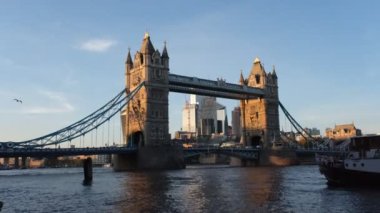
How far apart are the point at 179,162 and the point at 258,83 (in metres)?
47.9

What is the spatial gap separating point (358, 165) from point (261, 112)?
9281cm

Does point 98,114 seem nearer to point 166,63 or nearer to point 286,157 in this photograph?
point 166,63

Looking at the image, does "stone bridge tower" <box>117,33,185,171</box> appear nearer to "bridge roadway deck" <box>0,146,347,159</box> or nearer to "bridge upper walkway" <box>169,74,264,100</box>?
"bridge upper walkway" <box>169,74,264,100</box>

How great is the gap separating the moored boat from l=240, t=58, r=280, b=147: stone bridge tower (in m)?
85.7

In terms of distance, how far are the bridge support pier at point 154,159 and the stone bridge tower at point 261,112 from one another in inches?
1588

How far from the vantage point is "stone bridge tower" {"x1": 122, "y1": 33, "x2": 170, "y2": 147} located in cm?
10850

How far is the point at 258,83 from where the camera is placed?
14350cm

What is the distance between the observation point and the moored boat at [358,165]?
4741 cm

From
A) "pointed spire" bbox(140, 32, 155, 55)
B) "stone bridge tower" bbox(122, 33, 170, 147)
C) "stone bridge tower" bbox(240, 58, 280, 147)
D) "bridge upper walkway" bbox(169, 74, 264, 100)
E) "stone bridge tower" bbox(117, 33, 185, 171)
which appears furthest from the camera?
"stone bridge tower" bbox(240, 58, 280, 147)

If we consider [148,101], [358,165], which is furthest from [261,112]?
[358,165]

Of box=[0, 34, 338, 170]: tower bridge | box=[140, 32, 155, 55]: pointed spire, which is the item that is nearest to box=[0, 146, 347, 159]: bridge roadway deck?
box=[0, 34, 338, 170]: tower bridge

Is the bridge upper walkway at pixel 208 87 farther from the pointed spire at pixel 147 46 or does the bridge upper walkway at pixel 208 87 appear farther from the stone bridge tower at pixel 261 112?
the pointed spire at pixel 147 46

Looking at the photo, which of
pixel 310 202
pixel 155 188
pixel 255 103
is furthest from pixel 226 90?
pixel 310 202

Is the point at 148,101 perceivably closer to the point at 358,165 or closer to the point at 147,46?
the point at 147,46
